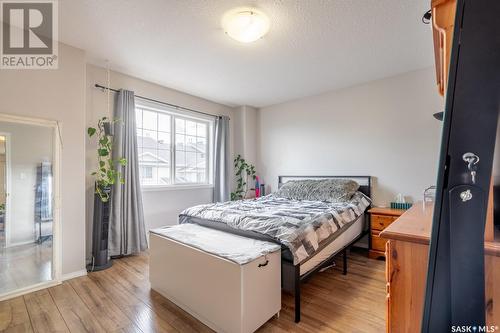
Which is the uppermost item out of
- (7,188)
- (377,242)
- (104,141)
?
(104,141)

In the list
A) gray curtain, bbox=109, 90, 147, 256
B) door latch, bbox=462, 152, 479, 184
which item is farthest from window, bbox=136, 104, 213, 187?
door latch, bbox=462, 152, 479, 184

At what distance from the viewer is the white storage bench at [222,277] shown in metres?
1.59

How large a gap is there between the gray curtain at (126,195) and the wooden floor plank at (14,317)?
102cm

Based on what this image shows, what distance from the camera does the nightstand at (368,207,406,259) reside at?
3023 millimetres

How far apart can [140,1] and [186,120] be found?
7.96ft

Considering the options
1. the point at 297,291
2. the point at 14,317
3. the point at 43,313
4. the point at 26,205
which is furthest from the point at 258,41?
the point at 14,317

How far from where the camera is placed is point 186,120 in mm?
4242

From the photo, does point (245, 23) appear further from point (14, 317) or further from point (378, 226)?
point (14, 317)

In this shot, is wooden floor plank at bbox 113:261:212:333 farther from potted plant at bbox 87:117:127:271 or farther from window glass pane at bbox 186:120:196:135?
window glass pane at bbox 186:120:196:135

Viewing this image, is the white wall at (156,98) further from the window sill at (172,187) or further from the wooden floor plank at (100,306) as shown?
the wooden floor plank at (100,306)

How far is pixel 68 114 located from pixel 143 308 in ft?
7.27

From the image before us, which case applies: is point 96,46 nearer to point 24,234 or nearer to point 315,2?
point 24,234

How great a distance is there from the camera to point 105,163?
3.08m

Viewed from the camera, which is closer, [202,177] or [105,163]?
[105,163]
